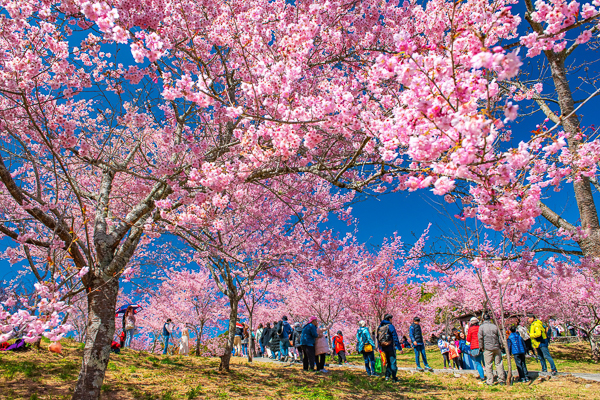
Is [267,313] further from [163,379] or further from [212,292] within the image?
[163,379]

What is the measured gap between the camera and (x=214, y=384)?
22.4ft

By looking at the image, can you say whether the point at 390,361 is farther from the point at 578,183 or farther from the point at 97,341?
the point at 97,341

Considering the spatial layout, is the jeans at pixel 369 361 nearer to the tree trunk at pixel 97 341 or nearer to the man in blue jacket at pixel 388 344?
the man in blue jacket at pixel 388 344

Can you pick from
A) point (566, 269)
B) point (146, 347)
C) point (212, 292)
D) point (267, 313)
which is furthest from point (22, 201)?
point (146, 347)

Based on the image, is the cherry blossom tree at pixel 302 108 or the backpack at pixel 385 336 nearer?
the cherry blossom tree at pixel 302 108

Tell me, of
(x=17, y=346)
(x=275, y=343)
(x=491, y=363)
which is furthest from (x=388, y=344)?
(x=17, y=346)

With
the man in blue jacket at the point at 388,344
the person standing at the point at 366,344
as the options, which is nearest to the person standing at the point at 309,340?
the person standing at the point at 366,344

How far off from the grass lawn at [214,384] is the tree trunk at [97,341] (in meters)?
0.78

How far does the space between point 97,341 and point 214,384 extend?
9.58 feet

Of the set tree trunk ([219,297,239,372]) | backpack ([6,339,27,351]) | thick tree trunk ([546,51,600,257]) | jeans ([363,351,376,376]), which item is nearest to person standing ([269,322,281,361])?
jeans ([363,351,376,376])

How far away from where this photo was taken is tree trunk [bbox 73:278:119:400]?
4.53 m

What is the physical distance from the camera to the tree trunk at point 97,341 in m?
4.53

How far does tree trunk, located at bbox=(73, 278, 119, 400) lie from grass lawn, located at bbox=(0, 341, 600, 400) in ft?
2.57

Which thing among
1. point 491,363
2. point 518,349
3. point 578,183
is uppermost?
point 578,183
